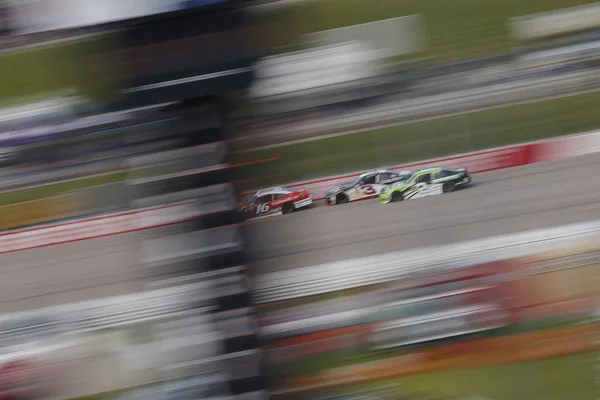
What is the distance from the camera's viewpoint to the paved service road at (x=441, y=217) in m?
1.89

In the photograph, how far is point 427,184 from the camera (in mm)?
1924

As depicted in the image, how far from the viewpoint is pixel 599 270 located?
201 centimetres

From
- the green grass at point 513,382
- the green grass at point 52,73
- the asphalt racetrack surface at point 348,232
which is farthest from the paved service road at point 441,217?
the green grass at point 52,73

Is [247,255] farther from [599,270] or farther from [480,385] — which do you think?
[599,270]

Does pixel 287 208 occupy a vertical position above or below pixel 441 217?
above

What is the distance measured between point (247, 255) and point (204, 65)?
1.55ft

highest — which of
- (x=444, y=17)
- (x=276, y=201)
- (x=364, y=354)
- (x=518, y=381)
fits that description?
(x=444, y=17)

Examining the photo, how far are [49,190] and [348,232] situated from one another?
76 centimetres

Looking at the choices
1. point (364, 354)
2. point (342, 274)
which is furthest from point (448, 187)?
point (364, 354)

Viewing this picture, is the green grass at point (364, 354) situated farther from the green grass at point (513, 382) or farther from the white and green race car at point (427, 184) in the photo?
the white and green race car at point (427, 184)

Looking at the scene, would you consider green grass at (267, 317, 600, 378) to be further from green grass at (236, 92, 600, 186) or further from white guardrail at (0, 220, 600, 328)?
green grass at (236, 92, 600, 186)

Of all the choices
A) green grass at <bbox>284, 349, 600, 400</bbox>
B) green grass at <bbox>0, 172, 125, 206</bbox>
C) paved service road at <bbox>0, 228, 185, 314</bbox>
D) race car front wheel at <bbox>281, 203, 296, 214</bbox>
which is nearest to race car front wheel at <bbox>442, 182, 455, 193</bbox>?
race car front wheel at <bbox>281, 203, 296, 214</bbox>

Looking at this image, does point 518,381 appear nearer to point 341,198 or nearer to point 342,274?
point 342,274

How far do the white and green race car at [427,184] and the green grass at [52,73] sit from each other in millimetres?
726
